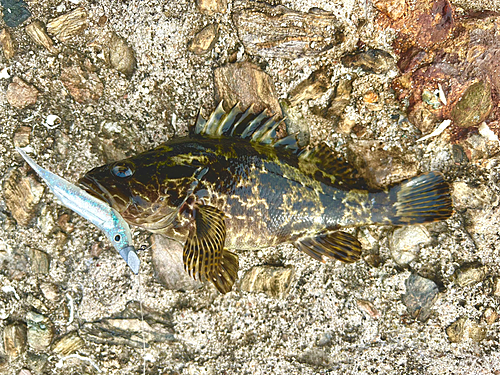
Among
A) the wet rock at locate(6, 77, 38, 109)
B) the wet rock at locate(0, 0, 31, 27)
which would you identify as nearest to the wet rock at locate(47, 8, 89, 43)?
the wet rock at locate(0, 0, 31, 27)

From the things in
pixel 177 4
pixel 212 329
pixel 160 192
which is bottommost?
pixel 212 329

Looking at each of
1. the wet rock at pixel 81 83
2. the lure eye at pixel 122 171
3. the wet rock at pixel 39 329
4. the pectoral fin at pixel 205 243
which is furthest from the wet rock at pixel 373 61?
the wet rock at pixel 39 329

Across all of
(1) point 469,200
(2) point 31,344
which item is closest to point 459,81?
(1) point 469,200

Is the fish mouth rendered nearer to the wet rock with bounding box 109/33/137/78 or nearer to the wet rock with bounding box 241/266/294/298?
the wet rock with bounding box 109/33/137/78

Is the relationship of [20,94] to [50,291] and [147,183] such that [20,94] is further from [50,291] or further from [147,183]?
[50,291]

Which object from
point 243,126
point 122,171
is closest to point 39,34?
point 122,171

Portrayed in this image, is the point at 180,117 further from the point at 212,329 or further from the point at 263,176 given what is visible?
the point at 212,329

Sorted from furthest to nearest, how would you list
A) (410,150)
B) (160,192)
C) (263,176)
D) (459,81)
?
(410,150) < (459,81) < (263,176) < (160,192)
